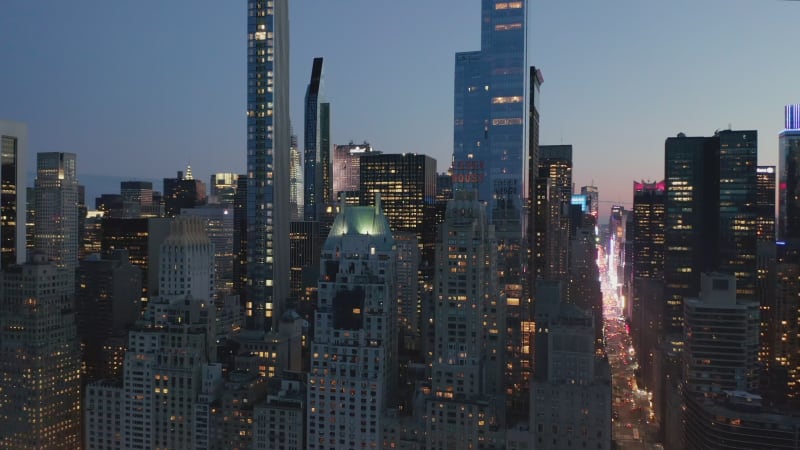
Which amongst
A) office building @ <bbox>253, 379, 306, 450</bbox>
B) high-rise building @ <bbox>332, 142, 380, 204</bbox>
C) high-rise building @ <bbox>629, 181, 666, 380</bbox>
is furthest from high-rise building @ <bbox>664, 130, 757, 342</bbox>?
high-rise building @ <bbox>332, 142, 380, 204</bbox>

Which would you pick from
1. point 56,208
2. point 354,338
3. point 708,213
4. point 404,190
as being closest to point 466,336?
point 354,338

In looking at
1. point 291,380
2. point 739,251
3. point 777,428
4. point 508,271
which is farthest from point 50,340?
point 739,251

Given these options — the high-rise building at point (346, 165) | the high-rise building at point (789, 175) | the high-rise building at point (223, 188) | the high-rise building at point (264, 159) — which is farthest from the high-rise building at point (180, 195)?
the high-rise building at point (789, 175)

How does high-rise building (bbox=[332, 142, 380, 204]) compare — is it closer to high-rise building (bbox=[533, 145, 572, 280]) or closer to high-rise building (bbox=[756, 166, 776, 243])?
high-rise building (bbox=[533, 145, 572, 280])

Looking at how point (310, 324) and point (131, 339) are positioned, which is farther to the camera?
point (310, 324)

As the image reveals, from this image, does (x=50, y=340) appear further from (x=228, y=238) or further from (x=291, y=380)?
(x=228, y=238)
